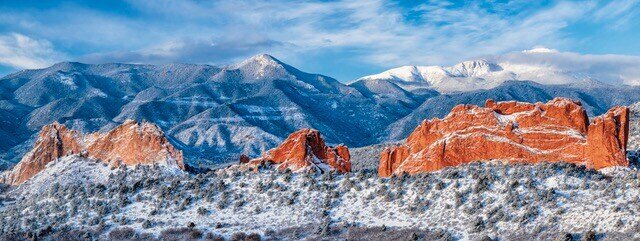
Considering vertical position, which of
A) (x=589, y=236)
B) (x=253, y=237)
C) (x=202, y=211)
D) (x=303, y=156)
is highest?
(x=303, y=156)

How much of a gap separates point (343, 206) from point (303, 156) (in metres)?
13.4

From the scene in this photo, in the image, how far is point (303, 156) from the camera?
68125mm

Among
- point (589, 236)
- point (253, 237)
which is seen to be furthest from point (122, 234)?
point (589, 236)

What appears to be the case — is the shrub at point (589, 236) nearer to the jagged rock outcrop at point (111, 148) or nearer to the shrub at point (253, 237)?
the shrub at point (253, 237)

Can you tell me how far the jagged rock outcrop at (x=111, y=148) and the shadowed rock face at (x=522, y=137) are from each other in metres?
28.0

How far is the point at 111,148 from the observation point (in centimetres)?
7488

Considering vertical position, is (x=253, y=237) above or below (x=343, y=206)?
below

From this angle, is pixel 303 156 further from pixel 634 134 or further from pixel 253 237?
pixel 634 134

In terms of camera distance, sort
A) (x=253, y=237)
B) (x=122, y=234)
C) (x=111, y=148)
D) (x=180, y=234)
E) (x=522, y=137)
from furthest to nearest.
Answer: (x=111, y=148) < (x=522, y=137) < (x=122, y=234) < (x=180, y=234) < (x=253, y=237)

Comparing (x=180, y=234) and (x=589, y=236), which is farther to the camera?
(x=180, y=234)

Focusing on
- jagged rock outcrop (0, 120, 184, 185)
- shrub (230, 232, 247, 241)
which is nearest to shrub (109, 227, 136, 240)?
shrub (230, 232, 247, 241)

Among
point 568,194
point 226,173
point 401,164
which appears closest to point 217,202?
point 226,173

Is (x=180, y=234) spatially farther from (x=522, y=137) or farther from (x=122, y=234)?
(x=522, y=137)

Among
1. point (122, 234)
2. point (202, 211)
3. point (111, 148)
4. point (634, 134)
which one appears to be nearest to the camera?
point (122, 234)
